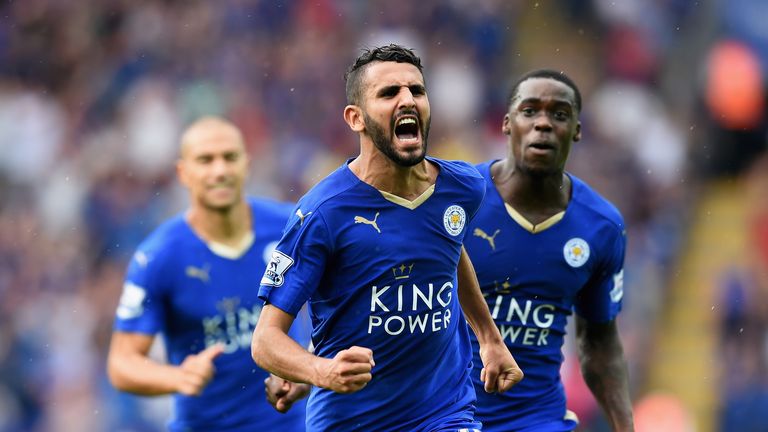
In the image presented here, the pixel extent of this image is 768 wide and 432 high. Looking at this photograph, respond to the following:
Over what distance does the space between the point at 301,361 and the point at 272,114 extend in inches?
391

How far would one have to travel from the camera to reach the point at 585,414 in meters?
11.7

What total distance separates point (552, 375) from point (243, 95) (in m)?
8.98

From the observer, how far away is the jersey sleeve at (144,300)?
735 cm

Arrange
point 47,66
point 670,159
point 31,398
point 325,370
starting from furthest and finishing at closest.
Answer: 1. point 47,66
2. point 670,159
3. point 31,398
4. point 325,370

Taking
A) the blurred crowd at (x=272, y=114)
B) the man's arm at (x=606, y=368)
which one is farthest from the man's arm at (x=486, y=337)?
the blurred crowd at (x=272, y=114)

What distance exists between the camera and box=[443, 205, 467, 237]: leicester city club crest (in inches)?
213

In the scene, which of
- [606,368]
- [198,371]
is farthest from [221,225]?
[606,368]

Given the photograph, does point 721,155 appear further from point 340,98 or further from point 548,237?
point 548,237

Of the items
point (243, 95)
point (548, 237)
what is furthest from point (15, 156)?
point (548, 237)

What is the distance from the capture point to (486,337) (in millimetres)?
5578

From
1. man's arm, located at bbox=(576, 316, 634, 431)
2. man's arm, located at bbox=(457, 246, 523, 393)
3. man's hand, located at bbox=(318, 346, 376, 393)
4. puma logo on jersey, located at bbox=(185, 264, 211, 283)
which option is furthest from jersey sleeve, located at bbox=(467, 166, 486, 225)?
puma logo on jersey, located at bbox=(185, 264, 211, 283)

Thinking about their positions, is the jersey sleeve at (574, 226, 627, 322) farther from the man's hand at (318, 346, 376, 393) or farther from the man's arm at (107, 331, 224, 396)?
the man's hand at (318, 346, 376, 393)

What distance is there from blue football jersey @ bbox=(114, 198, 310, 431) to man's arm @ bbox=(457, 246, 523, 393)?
200cm

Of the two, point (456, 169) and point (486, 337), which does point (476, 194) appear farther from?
point (486, 337)
